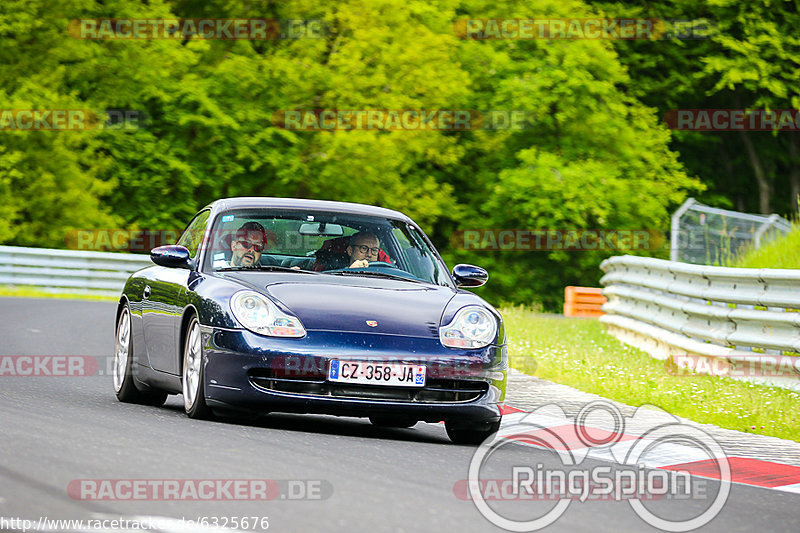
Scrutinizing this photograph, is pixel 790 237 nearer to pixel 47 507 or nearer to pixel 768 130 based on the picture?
pixel 47 507

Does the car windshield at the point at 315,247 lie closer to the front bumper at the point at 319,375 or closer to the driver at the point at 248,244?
the driver at the point at 248,244

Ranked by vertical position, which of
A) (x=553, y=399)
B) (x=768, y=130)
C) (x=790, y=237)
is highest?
(x=768, y=130)

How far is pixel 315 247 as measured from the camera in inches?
387

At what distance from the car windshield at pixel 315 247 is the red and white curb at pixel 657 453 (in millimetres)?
1239

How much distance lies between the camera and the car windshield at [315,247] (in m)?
9.63

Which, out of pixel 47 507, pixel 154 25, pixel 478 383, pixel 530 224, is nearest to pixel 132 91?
pixel 154 25

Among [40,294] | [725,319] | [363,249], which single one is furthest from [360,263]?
[40,294]

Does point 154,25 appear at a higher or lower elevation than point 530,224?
higher

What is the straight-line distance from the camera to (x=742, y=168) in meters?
48.1

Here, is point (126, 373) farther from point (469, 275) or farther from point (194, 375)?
point (469, 275)

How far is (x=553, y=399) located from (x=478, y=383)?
277 centimetres

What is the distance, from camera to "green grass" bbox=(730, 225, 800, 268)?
16.9 metres

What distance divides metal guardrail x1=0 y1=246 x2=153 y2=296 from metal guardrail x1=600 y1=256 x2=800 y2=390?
1572 centimetres

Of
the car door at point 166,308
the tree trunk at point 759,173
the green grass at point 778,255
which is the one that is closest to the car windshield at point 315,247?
the car door at point 166,308
